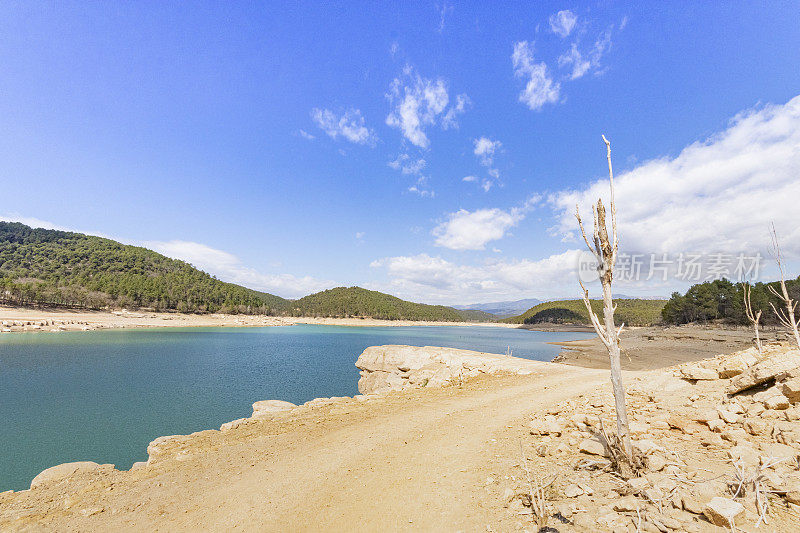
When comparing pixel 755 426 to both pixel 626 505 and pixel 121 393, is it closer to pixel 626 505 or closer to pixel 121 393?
pixel 626 505

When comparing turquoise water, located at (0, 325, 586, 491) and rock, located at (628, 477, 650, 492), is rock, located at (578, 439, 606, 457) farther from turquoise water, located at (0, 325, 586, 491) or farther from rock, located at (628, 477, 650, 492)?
turquoise water, located at (0, 325, 586, 491)

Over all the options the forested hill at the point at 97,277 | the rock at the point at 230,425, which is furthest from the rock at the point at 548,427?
the forested hill at the point at 97,277

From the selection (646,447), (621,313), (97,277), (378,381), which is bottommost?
(378,381)

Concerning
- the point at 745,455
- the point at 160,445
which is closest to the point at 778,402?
the point at 745,455

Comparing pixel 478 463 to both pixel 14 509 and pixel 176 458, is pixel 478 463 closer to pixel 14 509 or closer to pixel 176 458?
pixel 176 458

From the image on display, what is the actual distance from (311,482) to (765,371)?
13153 mm

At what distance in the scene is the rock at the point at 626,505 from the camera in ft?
16.2

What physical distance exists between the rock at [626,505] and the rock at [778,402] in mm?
5646

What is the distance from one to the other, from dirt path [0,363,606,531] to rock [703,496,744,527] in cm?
310

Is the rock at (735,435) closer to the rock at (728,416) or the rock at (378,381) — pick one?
the rock at (728,416)

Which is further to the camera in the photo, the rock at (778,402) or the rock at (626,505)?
the rock at (778,402)

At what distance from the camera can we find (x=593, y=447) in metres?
7.66

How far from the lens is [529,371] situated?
72.5 ft

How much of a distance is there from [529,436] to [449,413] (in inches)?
167
